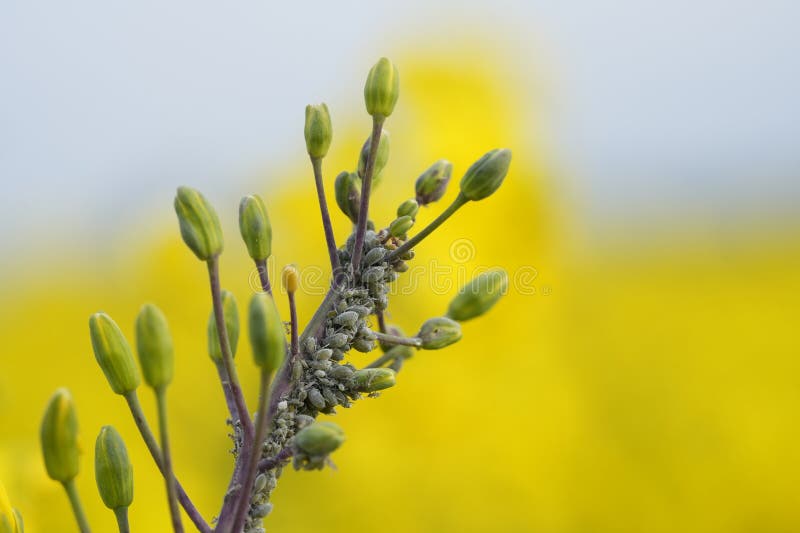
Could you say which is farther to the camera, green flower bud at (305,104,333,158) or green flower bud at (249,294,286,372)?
green flower bud at (305,104,333,158)

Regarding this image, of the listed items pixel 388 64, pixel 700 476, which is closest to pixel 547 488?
pixel 700 476

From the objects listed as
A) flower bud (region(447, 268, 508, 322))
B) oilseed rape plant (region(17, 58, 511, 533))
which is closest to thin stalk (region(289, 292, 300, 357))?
oilseed rape plant (region(17, 58, 511, 533))

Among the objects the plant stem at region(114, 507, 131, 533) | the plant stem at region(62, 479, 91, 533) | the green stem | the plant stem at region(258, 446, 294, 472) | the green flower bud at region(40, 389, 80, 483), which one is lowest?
the plant stem at region(114, 507, 131, 533)

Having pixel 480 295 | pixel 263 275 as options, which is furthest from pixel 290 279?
pixel 480 295

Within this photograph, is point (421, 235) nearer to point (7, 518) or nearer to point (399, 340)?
point (399, 340)

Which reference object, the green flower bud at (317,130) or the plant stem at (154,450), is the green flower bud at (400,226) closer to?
the green flower bud at (317,130)

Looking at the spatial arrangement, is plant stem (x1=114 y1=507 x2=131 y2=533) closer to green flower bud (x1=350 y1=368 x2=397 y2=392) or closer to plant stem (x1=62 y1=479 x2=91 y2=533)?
plant stem (x1=62 y1=479 x2=91 y2=533)
